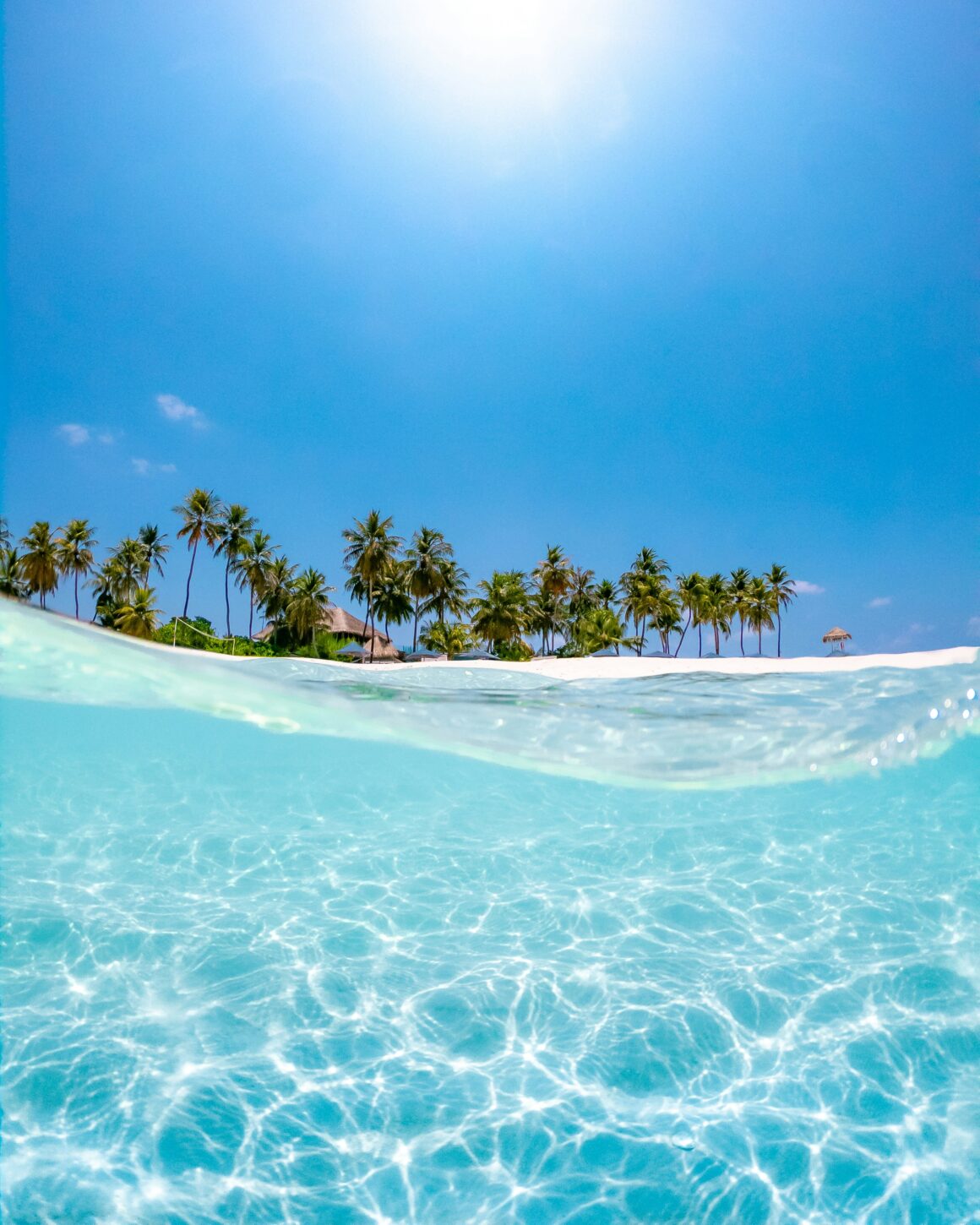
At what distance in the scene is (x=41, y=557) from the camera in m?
51.8

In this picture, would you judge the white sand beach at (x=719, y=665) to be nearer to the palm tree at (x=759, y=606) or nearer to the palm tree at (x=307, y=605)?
the palm tree at (x=307, y=605)

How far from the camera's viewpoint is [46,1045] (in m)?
5.88

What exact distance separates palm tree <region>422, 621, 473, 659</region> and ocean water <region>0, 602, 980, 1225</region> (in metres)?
32.0

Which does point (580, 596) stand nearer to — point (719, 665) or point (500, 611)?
point (500, 611)

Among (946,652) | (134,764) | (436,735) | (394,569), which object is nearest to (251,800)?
(436,735)

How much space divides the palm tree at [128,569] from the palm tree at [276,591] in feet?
43.7

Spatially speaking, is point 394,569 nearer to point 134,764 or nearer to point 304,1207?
point 134,764

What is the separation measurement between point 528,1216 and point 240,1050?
278cm

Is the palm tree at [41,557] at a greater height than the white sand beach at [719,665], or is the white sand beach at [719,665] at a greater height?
the palm tree at [41,557]

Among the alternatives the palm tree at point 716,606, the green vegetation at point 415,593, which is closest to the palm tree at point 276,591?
the green vegetation at point 415,593

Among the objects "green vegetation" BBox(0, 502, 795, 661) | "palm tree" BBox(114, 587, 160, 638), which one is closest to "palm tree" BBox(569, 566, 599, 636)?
"green vegetation" BBox(0, 502, 795, 661)

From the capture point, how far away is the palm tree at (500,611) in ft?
154

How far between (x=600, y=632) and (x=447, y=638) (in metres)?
10.8

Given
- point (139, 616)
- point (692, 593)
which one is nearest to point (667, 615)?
point (692, 593)
